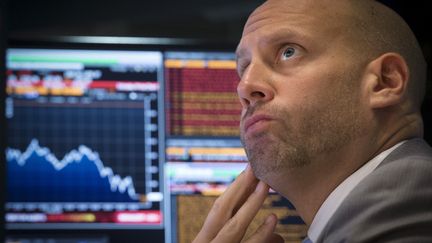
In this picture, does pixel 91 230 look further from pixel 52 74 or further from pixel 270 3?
pixel 270 3

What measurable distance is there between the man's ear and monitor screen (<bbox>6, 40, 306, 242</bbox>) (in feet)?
2.05

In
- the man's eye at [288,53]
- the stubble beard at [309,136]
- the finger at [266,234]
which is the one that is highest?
the man's eye at [288,53]

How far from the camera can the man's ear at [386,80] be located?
137 cm

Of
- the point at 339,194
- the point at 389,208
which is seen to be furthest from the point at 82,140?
the point at 389,208

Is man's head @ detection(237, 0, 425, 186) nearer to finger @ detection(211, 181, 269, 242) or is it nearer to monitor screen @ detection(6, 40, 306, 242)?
finger @ detection(211, 181, 269, 242)

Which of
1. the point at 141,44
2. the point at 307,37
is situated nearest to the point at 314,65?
the point at 307,37

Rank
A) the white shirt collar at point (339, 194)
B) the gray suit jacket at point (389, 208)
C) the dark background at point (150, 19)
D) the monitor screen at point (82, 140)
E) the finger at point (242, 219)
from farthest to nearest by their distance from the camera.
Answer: the dark background at point (150, 19), the monitor screen at point (82, 140), the finger at point (242, 219), the white shirt collar at point (339, 194), the gray suit jacket at point (389, 208)

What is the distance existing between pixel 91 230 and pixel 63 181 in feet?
0.43

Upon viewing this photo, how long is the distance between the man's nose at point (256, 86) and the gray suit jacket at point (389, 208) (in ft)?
0.76

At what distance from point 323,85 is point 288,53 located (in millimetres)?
85

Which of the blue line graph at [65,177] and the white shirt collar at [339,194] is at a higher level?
the blue line graph at [65,177]

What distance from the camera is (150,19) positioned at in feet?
6.88

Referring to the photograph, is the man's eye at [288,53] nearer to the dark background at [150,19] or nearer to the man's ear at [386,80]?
the man's ear at [386,80]

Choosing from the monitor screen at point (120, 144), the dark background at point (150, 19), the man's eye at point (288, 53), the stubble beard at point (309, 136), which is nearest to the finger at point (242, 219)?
the stubble beard at point (309, 136)
